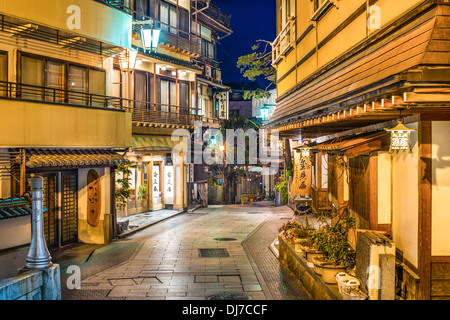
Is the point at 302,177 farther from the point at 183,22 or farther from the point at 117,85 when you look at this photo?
the point at 183,22

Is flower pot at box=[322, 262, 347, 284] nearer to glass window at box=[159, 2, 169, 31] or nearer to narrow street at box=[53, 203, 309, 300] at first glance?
narrow street at box=[53, 203, 309, 300]

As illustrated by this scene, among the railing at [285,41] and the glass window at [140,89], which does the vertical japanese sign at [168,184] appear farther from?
the railing at [285,41]

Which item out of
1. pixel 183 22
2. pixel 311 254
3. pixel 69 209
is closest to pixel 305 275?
pixel 311 254

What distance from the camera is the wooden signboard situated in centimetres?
2012

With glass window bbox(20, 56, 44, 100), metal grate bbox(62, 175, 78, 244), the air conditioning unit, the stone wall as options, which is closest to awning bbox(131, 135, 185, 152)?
metal grate bbox(62, 175, 78, 244)

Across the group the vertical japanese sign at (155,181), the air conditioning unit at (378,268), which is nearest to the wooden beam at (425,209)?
the air conditioning unit at (378,268)

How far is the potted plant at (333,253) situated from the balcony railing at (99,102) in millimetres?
10923

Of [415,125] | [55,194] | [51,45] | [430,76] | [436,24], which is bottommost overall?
[55,194]

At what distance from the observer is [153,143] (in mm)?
28109

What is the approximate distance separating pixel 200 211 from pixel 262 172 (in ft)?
49.8

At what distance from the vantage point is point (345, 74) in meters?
11.1

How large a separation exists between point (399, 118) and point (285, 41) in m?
13.7
